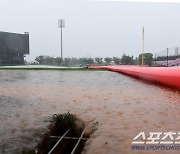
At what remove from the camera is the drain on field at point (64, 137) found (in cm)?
265

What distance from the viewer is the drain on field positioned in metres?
2.65

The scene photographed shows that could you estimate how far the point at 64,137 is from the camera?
3010mm

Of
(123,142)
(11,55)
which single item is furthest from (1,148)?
(11,55)

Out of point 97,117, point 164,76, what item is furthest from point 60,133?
point 164,76

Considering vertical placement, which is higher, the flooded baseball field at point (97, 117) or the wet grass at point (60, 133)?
the flooded baseball field at point (97, 117)

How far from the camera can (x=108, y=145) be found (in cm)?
253

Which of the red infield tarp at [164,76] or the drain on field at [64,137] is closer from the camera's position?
the drain on field at [64,137]

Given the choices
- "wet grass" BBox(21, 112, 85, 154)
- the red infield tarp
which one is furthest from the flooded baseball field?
the red infield tarp

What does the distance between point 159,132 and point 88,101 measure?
2184 millimetres

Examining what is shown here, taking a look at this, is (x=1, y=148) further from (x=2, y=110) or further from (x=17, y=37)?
(x=17, y=37)

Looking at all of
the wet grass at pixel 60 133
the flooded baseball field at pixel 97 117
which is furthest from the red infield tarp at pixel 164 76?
the wet grass at pixel 60 133

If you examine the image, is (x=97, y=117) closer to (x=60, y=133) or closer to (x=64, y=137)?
(x=60, y=133)

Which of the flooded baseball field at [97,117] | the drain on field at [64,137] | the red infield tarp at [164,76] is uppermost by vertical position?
the red infield tarp at [164,76]

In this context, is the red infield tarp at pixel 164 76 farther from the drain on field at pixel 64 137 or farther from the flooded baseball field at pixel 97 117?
the drain on field at pixel 64 137
